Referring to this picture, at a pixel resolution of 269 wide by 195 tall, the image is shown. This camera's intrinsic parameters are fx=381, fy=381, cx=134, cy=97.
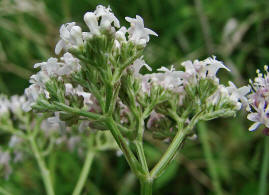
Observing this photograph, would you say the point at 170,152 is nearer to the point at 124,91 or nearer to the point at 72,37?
the point at 124,91

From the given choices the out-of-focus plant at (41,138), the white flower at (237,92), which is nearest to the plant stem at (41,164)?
the out-of-focus plant at (41,138)

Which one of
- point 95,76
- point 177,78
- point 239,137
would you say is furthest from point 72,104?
point 239,137

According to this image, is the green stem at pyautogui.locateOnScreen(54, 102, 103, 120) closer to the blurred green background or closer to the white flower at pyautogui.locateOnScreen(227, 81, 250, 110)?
the white flower at pyautogui.locateOnScreen(227, 81, 250, 110)

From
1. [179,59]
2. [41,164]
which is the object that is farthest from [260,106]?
[179,59]

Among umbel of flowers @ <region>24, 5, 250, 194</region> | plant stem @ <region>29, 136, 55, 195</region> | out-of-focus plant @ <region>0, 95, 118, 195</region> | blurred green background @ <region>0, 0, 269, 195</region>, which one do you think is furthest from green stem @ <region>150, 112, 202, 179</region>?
blurred green background @ <region>0, 0, 269, 195</region>

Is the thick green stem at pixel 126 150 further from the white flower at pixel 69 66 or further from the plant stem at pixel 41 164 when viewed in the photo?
the plant stem at pixel 41 164
